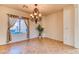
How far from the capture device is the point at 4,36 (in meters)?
7.34

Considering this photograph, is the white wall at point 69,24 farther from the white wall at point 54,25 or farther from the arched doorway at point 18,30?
the arched doorway at point 18,30

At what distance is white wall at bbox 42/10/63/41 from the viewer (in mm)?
9289

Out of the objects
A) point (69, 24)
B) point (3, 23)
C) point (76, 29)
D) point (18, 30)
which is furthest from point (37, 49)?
point (18, 30)

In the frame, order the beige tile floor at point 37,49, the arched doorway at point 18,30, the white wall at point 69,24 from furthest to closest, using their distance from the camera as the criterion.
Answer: the arched doorway at point 18,30
the white wall at point 69,24
the beige tile floor at point 37,49

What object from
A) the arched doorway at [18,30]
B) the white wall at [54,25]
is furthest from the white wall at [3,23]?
the white wall at [54,25]

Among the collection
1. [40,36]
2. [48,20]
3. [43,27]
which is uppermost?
[48,20]

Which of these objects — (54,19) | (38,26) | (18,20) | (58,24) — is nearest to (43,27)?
(38,26)

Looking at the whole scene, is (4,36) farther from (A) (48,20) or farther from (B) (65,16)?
(A) (48,20)

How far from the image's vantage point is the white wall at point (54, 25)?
929cm

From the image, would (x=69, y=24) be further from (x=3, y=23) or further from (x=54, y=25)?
(x=3, y=23)

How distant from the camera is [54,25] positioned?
10.6 m
